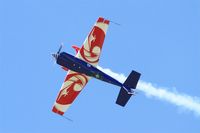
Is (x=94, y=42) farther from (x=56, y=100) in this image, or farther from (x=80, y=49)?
(x=56, y=100)

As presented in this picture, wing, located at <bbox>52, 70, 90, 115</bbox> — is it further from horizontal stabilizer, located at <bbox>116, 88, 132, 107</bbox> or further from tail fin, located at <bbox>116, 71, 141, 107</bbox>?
tail fin, located at <bbox>116, 71, 141, 107</bbox>

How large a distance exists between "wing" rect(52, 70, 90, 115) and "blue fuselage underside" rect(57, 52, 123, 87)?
1430 mm

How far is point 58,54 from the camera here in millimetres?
71875

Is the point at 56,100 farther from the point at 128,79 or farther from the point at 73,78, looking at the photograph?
the point at 128,79

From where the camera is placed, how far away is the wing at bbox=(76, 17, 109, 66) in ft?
238

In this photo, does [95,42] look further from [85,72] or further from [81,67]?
[85,72]

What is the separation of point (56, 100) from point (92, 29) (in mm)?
7788

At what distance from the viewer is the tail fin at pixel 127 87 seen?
231 ft

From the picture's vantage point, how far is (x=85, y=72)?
7219 cm

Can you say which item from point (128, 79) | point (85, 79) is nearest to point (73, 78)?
point (85, 79)

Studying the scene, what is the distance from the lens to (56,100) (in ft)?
244

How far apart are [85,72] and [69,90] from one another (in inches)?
118

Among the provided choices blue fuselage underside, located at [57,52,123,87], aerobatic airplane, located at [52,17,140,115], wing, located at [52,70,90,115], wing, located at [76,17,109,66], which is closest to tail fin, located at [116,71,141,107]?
aerobatic airplane, located at [52,17,140,115]

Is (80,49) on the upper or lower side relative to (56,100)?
upper
